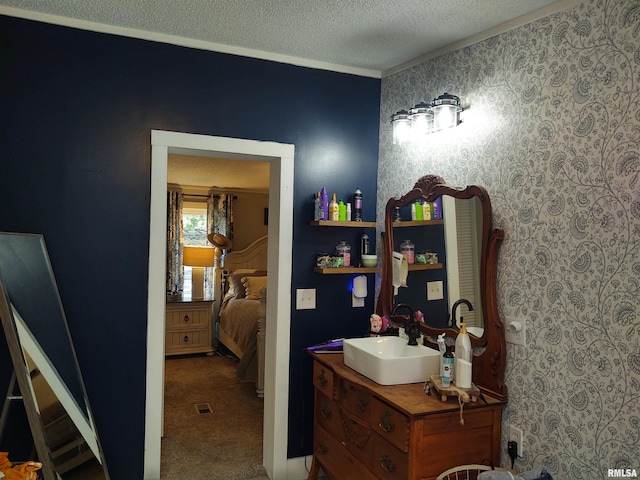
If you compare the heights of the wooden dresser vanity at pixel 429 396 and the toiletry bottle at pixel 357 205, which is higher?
the toiletry bottle at pixel 357 205

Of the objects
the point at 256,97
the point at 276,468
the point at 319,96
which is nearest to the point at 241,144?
the point at 256,97

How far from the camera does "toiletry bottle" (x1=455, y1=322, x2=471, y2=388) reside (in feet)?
7.28

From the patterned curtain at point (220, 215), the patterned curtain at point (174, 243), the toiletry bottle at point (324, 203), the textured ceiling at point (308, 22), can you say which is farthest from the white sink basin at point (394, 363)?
the patterned curtain at point (220, 215)

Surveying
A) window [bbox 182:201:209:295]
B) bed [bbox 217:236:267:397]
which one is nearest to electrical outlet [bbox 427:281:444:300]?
bed [bbox 217:236:267:397]

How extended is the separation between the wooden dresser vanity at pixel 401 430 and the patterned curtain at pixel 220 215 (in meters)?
4.58

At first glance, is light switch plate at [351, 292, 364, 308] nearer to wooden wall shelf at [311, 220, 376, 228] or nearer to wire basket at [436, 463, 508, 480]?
wooden wall shelf at [311, 220, 376, 228]

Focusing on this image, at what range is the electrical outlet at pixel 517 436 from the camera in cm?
219

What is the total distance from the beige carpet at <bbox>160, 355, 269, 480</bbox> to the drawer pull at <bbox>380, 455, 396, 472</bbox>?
3.84 ft

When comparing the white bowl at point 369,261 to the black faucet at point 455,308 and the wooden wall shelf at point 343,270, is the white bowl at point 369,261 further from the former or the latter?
the black faucet at point 455,308

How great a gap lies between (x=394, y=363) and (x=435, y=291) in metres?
0.56

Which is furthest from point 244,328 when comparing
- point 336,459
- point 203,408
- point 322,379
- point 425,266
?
point 425,266

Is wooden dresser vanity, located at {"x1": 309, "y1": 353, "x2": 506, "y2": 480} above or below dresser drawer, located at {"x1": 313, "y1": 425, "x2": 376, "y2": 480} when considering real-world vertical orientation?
A: above

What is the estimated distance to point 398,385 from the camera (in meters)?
2.34

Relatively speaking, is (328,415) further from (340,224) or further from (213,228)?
(213,228)
